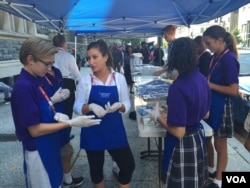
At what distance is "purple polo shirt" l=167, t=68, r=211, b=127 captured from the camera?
2096mm

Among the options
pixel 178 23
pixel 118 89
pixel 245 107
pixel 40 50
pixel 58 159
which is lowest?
pixel 245 107

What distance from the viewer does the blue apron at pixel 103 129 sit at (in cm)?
249

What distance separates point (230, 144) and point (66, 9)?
364 centimetres

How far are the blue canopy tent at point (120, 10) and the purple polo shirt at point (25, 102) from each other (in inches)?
81.3

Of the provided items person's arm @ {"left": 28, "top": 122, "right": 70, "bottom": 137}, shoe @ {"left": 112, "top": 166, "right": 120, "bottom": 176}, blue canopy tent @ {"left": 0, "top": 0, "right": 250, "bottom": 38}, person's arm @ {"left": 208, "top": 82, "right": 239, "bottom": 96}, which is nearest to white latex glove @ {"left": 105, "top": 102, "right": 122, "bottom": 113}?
person's arm @ {"left": 28, "top": 122, "right": 70, "bottom": 137}

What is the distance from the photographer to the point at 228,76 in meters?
2.94

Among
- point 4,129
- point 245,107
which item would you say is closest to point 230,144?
point 245,107

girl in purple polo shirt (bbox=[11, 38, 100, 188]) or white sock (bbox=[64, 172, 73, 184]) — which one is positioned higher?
girl in purple polo shirt (bbox=[11, 38, 100, 188])

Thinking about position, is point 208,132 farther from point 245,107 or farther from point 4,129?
point 4,129

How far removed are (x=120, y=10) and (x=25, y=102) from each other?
3764 mm

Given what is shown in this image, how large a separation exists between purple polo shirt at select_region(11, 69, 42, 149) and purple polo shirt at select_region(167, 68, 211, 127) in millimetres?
958

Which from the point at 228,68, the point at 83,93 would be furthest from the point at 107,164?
the point at 228,68

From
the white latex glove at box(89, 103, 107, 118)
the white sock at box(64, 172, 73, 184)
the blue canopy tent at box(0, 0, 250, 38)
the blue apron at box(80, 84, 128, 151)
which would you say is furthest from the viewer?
the blue canopy tent at box(0, 0, 250, 38)

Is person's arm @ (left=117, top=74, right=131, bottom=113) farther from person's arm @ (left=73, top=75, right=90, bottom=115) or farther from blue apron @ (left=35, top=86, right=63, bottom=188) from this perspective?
blue apron @ (left=35, top=86, right=63, bottom=188)
